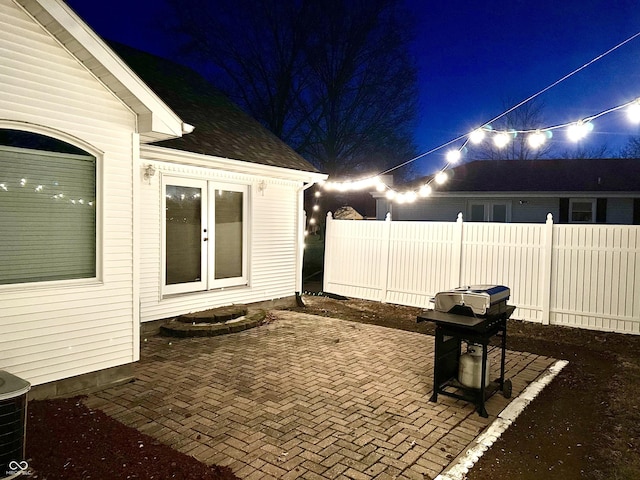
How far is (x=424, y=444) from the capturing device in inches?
145

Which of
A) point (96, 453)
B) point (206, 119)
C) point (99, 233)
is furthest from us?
point (206, 119)

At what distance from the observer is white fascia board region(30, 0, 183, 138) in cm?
404

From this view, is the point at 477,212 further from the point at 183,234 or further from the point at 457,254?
the point at 183,234

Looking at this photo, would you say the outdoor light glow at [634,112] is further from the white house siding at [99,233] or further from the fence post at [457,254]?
the white house siding at [99,233]

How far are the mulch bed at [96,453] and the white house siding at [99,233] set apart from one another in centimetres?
63

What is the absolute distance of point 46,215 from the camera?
171 inches

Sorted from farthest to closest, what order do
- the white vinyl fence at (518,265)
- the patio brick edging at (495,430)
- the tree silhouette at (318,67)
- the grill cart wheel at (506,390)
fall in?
the tree silhouette at (318,67) < the white vinyl fence at (518,265) < the grill cart wheel at (506,390) < the patio brick edging at (495,430)

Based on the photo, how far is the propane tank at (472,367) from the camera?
4.46 metres

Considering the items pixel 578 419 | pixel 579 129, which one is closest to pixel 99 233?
pixel 578 419

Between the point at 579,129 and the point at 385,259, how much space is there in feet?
16.5

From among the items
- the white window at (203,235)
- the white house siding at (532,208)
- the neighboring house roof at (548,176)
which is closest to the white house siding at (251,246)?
Answer: the white window at (203,235)

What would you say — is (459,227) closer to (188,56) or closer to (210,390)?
(210,390)

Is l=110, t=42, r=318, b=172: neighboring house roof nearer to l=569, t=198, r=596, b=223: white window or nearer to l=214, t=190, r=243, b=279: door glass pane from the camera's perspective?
l=214, t=190, r=243, b=279: door glass pane

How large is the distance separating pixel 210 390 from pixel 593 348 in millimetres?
5843
